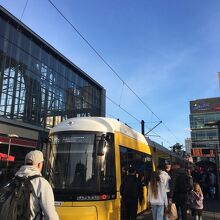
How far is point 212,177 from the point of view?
1845 cm

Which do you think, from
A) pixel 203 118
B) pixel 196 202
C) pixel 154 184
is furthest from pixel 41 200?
pixel 203 118

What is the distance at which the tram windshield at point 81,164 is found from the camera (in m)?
8.70

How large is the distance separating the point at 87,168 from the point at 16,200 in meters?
5.44

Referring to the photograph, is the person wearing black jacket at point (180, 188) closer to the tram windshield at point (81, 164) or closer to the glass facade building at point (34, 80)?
the tram windshield at point (81, 164)

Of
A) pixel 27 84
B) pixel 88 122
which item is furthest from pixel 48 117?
pixel 88 122

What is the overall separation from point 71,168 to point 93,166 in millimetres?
566

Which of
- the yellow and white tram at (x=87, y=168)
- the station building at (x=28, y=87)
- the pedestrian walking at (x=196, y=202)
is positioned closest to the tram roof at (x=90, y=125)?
the yellow and white tram at (x=87, y=168)

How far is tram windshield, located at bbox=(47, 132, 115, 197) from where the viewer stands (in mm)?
8695

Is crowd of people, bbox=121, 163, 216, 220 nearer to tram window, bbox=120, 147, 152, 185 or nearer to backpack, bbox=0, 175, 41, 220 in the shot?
tram window, bbox=120, 147, 152, 185

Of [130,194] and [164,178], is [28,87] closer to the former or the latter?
[130,194]

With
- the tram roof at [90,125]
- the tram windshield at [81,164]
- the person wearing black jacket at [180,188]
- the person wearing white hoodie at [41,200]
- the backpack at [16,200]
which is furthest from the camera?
the tram roof at [90,125]

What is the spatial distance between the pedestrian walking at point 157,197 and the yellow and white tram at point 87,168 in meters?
1.27

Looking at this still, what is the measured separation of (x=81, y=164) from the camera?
881cm

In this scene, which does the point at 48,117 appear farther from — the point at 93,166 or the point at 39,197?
the point at 39,197
